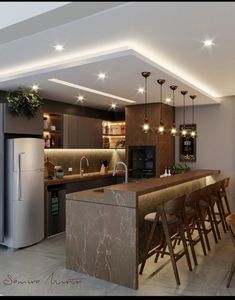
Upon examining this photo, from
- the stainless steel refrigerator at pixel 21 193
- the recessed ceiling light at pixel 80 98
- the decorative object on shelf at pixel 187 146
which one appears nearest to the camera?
the stainless steel refrigerator at pixel 21 193

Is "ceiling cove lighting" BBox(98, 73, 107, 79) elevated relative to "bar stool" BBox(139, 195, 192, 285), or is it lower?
elevated

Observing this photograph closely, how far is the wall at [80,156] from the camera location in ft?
21.1

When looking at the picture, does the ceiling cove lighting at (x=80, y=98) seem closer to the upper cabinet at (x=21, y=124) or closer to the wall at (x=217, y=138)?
the upper cabinet at (x=21, y=124)

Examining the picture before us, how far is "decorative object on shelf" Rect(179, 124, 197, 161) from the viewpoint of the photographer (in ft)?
23.1

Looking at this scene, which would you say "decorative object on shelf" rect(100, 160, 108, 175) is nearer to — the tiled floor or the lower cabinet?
the lower cabinet

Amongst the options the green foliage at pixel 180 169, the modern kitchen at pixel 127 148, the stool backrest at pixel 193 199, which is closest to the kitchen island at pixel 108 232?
the modern kitchen at pixel 127 148

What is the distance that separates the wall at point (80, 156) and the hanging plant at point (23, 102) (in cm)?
132

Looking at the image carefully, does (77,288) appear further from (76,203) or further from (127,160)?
(127,160)

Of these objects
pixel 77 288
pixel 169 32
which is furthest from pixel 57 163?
pixel 169 32

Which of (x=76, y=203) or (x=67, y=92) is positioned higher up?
(x=67, y=92)

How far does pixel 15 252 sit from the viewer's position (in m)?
4.61

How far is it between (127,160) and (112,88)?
2266 mm

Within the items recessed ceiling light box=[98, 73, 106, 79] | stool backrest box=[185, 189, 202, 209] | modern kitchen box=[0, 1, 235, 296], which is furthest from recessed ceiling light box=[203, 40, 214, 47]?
stool backrest box=[185, 189, 202, 209]

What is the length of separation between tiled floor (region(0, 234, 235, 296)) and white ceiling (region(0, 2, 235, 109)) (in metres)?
2.64
